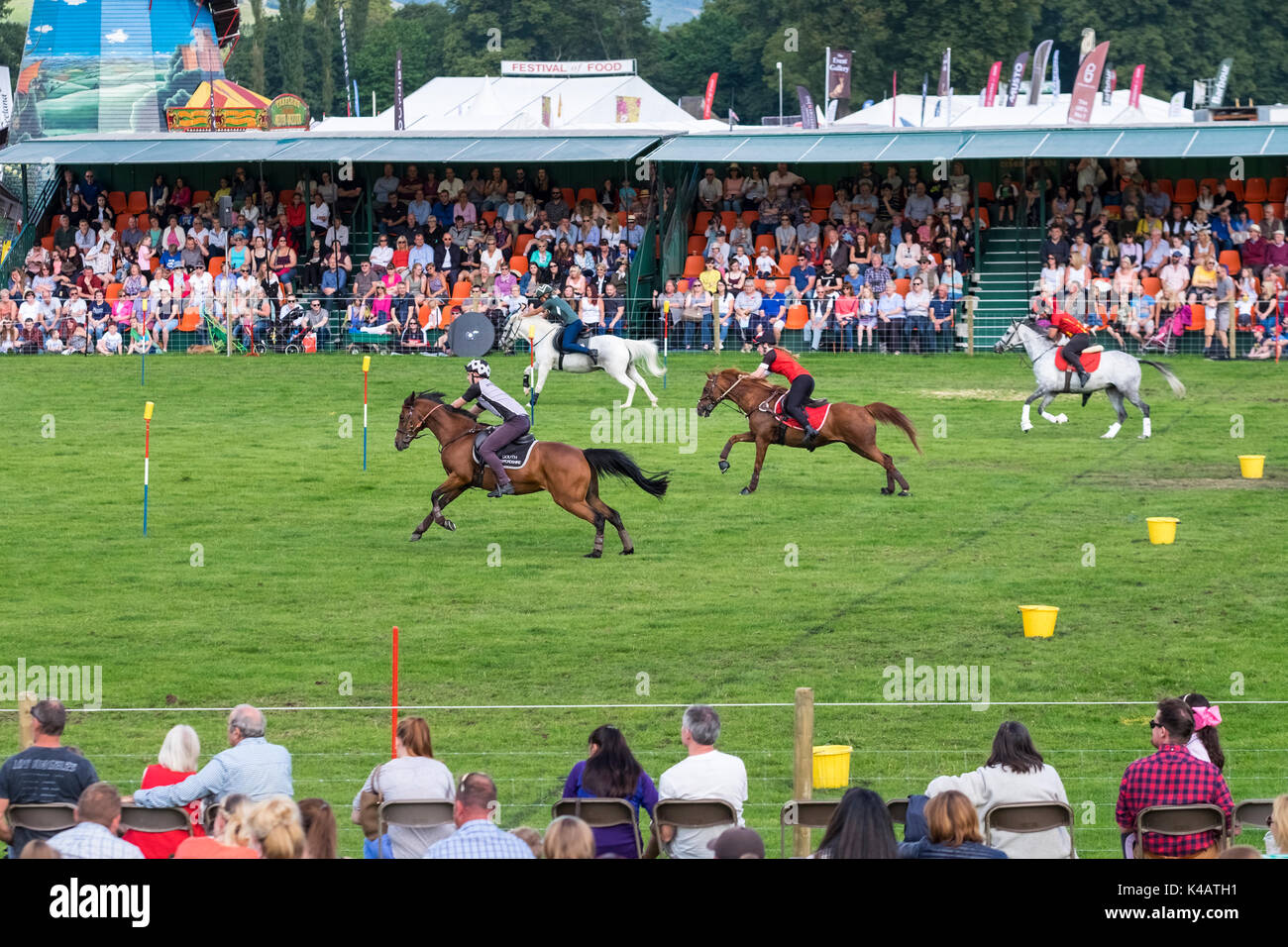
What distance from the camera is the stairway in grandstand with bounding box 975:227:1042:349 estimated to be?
37.5 metres

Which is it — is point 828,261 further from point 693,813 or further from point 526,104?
point 693,813

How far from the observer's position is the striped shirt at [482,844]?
25.2 ft

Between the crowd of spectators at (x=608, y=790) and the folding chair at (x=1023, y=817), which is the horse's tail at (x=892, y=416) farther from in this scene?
the folding chair at (x=1023, y=817)

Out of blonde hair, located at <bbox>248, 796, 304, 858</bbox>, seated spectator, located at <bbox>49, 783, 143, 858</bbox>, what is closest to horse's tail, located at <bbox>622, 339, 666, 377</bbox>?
seated spectator, located at <bbox>49, 783, 143, 858</bbox>

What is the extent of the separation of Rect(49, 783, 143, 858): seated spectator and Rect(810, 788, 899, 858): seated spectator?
9.55 feet

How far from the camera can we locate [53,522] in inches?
872

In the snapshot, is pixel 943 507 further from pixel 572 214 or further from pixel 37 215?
pixel 37 215

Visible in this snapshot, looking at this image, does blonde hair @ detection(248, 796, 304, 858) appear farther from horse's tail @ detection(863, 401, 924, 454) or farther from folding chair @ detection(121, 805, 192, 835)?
horse's tail @ detection(863, 401, 924, 454)

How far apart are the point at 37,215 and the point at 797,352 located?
20.4 m

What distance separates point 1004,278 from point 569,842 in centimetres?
3328

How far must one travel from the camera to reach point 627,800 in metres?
9.34

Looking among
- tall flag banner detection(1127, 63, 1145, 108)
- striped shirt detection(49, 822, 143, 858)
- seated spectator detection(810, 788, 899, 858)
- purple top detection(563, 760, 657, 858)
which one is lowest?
purple top detection(563, 760, 657, 858)
